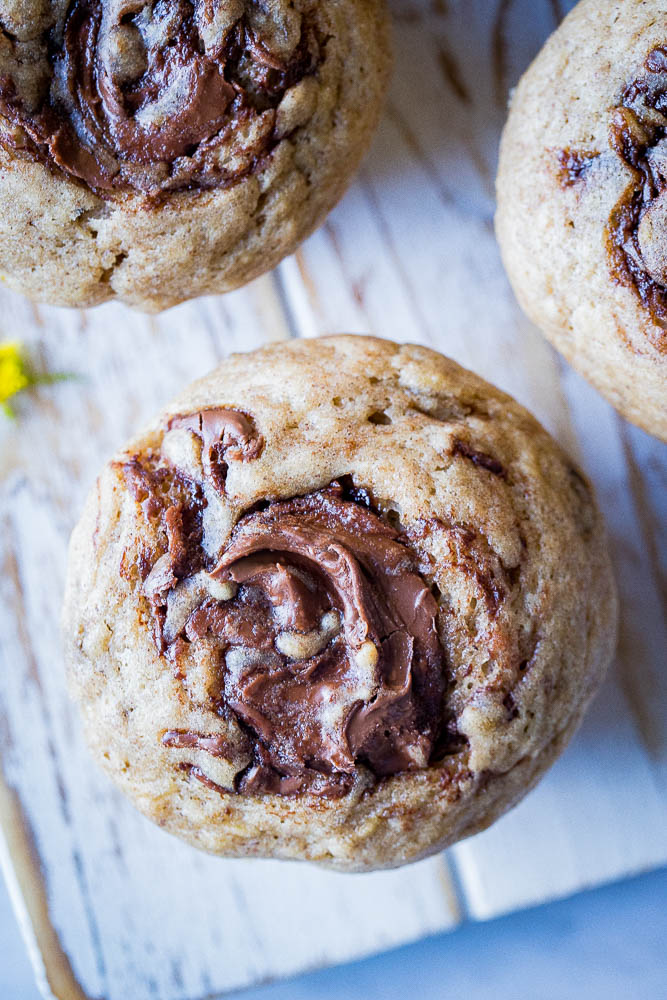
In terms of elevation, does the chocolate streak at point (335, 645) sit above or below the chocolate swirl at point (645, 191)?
below

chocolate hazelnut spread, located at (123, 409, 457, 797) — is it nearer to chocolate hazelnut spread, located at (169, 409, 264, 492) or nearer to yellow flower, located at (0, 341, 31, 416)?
chocolate hazelnut spread, located at (169, 409, 264, 492)

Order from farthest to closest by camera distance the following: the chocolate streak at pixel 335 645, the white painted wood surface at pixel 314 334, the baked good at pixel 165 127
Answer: the white painted wood surface at pixel 314 334, the baked good at pixel 165 127, the chocolate streak at pixel 335 645

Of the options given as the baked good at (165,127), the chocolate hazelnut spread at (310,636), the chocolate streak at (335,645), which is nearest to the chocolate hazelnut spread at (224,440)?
the chocolate hazelnut spread at (310,636)

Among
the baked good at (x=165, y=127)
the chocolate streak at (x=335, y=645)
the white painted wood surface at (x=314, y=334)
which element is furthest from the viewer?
the white painted wood surface at (x=314, y=334)

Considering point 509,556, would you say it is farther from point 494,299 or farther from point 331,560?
point 494,299

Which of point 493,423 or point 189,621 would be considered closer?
point 189,621

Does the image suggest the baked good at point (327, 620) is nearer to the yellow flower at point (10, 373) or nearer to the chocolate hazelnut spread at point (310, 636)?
the chocolate hazelnut spread at point (310, 636)

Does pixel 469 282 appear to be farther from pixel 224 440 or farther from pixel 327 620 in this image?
pixel 327 620

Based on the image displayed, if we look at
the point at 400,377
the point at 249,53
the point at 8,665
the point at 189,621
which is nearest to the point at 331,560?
the point at 189,621
